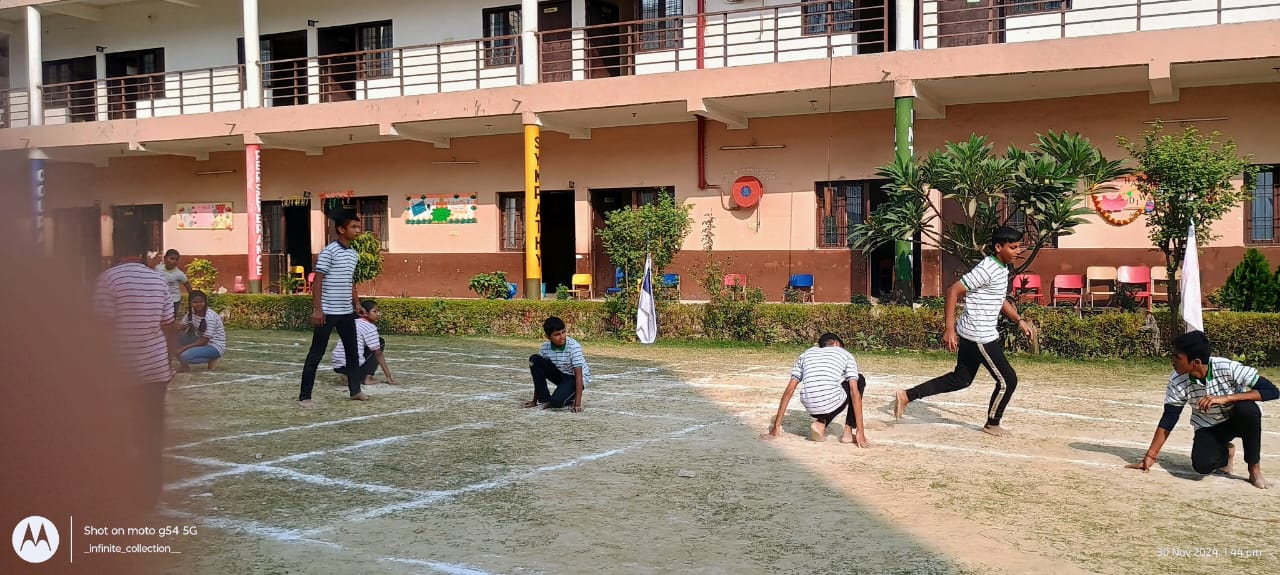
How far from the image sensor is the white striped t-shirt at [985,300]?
705 centimetres

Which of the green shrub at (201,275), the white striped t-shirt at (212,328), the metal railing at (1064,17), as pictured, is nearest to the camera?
the white striped t-shirt at (212,328)

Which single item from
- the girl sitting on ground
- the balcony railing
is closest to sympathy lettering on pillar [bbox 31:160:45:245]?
the girl sitting on ground

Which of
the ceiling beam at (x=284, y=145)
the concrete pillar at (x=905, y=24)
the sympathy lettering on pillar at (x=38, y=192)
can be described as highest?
the concrete pillar at (x=905, y=24)

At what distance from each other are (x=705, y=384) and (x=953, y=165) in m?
4.07

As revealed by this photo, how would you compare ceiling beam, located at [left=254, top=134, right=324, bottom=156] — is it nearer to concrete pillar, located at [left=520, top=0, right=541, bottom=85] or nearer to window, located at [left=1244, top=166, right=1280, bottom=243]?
concrete pillar, located at [left=520, top=0, right=541, bottom=85]

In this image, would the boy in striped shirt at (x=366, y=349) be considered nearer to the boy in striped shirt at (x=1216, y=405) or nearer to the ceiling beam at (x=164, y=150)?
the boy in striped shirt at (x=1216, y=405)

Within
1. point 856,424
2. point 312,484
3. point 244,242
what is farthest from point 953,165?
point 244,242

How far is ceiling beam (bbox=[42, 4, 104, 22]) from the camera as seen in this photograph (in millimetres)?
20844

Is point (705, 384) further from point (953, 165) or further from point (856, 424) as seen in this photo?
point (953, 165)

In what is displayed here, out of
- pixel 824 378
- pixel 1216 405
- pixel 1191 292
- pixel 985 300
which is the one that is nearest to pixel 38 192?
pixel 824 378

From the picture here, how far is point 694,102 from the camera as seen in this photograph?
1512 cm

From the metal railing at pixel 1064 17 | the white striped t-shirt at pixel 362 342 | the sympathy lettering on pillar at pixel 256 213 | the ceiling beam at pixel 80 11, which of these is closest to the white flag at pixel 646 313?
the white striped t-shirt at pixel 362 342

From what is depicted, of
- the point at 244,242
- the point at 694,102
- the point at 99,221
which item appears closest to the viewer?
the point at 99,221

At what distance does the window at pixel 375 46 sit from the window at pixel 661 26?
17.3 ft
